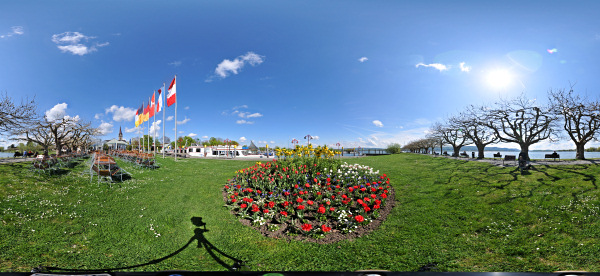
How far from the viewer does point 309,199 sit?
454 centimetres

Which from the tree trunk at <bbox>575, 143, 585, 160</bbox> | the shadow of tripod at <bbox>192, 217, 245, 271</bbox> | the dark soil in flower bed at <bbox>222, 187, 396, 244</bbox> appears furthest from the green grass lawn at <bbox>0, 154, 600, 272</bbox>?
the tree trunk at <bbox>575, 143, 585, 160</bbox>

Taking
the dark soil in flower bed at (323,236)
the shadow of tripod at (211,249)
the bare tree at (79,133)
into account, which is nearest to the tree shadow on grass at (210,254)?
the shadow of tripod at (211,249)

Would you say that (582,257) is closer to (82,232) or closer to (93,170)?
(82,232)

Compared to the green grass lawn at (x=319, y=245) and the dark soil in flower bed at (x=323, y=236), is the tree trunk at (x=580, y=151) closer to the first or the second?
the green grass lawn at (x=319, y=245)

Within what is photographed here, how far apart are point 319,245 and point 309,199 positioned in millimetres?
1816

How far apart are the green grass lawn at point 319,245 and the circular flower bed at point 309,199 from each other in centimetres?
28

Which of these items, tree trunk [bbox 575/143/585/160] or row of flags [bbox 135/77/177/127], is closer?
tree trunk [bbox 575/143/585/160]

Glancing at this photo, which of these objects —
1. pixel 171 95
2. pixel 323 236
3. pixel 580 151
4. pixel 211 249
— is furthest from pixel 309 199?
pixel 171 95

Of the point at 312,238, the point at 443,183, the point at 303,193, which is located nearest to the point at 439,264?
the point at 312,238

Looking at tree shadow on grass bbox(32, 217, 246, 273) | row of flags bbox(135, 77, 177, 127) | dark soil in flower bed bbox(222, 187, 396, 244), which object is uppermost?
row of flags bbox(135, 77, 177, 127)

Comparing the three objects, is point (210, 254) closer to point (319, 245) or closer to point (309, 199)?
point (319, 245)

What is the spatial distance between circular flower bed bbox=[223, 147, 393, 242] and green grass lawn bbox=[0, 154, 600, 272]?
11.0 inches

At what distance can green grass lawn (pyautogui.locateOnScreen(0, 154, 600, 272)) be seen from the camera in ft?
7.14

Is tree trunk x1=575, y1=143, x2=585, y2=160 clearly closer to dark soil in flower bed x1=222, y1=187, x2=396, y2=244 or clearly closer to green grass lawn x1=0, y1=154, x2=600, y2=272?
green grass lawn x1=0, y1=154, x2=600, y2=272
